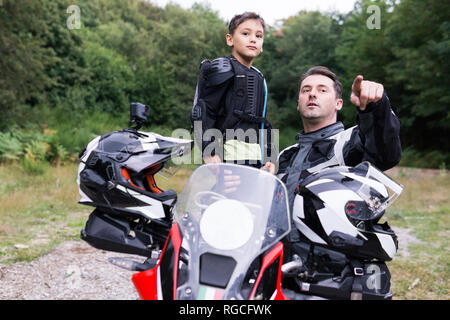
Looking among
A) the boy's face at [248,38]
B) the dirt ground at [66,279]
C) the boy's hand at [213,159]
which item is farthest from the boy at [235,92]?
the dirt ground at [66,279]

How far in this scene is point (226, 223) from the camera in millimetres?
1589

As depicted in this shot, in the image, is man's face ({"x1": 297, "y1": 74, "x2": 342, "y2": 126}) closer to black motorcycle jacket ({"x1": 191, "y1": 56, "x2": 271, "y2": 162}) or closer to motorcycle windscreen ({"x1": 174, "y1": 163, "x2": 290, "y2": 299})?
black motorcycle jacket ({"x1": 191, "y1": 56, "x2": 271, "y2": 162})

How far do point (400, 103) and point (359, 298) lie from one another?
2430 centimetres

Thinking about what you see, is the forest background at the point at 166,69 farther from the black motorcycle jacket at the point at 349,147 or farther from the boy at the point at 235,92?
the black motorcycle jacket at the point at 349,147

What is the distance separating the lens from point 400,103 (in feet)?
78.7

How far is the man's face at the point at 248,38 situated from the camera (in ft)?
9.55

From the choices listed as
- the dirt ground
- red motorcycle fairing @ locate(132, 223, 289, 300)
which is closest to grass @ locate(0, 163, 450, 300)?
the dirt ground

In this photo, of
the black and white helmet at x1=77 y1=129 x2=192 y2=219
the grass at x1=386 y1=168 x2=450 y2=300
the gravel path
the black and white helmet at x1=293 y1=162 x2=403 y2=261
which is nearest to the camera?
the black and white helmet at x1=293 y1=162 x2=403 y2=261

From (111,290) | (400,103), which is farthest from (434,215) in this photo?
(400,103)

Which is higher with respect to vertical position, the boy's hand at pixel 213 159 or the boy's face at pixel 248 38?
the boy's face at pixel 248 38

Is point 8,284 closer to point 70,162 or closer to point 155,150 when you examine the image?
point 155,150

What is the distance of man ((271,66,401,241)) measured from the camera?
6.66ft

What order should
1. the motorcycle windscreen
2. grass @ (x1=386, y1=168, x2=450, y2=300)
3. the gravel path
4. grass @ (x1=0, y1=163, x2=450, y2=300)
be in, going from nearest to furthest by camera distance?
1. the motorcycle windscreen
2. the gravel path
3. grass @ (x1=386, y1=168, x2=450, y2=300)
4. grass @ (x1=0, y1=163, x2=450, y2=300)

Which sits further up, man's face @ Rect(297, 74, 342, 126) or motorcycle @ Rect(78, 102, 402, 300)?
man's face @ Rect(297, 74, 342, 126)
